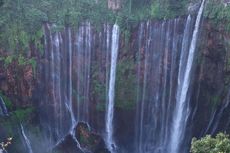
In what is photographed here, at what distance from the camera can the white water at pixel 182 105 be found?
57.2ft

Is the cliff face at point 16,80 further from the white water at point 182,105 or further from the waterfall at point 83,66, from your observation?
the white water at point 182,105

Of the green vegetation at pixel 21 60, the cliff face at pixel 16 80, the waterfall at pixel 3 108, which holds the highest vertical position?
the green vegetation at pixel 21 60

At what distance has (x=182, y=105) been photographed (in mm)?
18422

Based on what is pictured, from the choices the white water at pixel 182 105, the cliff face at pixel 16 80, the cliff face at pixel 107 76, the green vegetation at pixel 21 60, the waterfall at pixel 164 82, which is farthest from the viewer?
the cliff face at pixel 16 80

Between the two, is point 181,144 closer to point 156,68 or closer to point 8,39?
point 156,68

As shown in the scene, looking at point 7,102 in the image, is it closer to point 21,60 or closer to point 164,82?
point 21,60

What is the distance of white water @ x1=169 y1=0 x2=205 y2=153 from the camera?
1745 centimetres

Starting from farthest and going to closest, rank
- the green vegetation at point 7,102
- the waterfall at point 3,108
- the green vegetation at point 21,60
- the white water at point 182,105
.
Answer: the green vegetation at point 7,102 → the waterfall at point 3,108 → the green vegetation at point 21,60 → the white water at point 182,105

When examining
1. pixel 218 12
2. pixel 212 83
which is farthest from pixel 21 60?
pixel 218 12

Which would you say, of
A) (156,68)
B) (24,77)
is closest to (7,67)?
(24,77)

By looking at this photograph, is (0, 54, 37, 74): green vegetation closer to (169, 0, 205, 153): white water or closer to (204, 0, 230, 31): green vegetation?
(169, 0, 205, 153): white water

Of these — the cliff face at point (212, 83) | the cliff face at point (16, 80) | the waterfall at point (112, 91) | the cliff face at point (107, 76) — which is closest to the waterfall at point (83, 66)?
the cliff face at point (107, 76)

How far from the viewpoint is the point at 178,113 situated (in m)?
18.6

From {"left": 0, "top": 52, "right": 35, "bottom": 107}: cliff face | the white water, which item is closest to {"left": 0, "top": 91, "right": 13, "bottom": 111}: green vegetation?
{"left": 0, "top": 52, "right": 35, "bottom": 107}: cliff face
